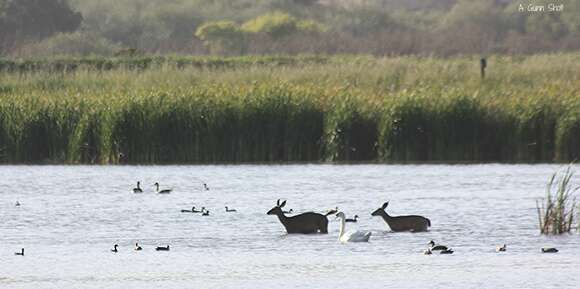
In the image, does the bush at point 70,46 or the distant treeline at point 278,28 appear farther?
the distant treeline at point 278,28

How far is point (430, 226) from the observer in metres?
19.1

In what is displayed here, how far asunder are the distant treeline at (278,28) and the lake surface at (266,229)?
2274 cm

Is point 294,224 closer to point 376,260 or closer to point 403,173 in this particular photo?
point 376,260

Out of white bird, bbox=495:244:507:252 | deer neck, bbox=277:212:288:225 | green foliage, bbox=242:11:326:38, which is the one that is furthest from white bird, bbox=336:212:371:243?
green foliage, bbox=242:11:326:38

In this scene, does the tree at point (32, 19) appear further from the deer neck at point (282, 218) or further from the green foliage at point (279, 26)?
the deer neck at point (282, 218)

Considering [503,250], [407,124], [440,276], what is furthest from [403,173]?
[440,276]

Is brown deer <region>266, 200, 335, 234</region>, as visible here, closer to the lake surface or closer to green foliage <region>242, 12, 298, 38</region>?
the lake surface

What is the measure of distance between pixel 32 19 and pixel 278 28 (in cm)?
915

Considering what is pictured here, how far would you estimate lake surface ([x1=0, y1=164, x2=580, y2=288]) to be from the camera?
1531cm

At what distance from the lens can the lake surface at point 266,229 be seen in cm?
1531

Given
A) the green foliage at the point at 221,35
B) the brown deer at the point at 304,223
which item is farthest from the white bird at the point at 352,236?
the green foliage at the point at 221,35

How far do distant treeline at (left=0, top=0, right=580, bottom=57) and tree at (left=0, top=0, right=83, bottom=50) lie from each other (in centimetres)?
4

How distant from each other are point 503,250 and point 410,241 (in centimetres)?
136

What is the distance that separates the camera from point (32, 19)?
60.1 m
